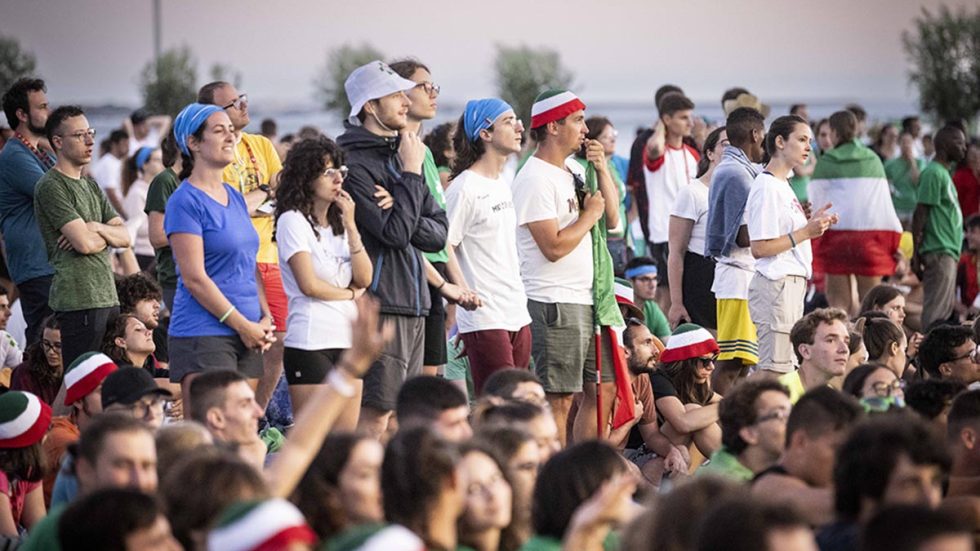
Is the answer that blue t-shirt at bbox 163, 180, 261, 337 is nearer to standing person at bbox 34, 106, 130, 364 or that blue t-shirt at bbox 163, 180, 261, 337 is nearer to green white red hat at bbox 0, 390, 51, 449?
green white red hat at bbox 0, 390, 51, 449

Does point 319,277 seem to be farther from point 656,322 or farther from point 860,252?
point 860,252

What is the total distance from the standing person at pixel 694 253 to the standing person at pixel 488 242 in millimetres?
2014

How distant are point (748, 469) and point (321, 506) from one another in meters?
1.91

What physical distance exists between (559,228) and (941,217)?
6510 mm

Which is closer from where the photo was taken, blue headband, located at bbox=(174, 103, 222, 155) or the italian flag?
blue headband, located at bbox=(174, 103, 222, 155)

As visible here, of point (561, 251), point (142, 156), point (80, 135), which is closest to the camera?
point (561, 251)

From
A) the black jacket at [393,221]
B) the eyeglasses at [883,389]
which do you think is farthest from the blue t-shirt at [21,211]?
the eyeglasses at [883,389]

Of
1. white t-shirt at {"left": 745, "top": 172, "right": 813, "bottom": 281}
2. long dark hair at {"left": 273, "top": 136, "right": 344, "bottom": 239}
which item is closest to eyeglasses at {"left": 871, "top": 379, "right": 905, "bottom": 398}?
white t-shirt at {"left": 745, "top": 172, "right": 813, "bottom": 281}

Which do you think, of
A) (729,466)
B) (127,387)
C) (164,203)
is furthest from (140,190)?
(729,466)

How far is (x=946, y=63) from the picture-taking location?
97.8 ft

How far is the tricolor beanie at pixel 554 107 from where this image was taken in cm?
827

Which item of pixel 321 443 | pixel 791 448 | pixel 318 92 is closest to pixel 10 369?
pixel 321 443

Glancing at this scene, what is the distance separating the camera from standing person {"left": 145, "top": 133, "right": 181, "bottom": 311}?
837 cm

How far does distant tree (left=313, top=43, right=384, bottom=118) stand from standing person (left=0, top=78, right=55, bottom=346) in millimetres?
29992
